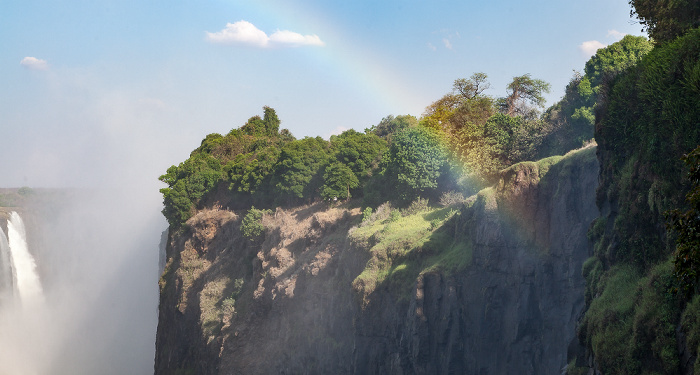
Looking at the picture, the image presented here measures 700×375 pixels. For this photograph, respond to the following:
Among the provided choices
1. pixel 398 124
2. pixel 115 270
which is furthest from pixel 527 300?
pixel 115 270

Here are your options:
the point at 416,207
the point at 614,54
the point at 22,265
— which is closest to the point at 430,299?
the point at 416,207

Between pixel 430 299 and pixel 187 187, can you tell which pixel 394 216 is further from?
pixel 187 187

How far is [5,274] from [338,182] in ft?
218

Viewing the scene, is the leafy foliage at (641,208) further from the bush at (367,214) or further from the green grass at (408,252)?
the bush at (367,214)

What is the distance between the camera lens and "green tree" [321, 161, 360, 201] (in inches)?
2132

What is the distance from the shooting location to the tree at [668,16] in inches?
957

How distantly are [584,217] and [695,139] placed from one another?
1128 cm

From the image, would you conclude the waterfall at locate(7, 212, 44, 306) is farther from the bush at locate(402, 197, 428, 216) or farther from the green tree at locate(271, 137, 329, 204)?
the bush at locate(402, 197, 428, 216)

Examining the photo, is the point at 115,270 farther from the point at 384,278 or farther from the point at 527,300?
the point at 527,300

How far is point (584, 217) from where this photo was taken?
30469 millimetres

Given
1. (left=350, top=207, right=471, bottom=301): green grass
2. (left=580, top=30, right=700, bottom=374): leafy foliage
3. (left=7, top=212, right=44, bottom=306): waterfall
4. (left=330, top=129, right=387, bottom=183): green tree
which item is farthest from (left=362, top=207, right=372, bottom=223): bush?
(left=7, top=212, right=44, bottom=306): waterfall

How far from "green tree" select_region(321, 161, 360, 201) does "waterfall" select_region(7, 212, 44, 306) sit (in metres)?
67.6

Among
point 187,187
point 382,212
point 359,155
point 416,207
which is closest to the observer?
point 416,207

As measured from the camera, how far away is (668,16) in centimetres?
2545
